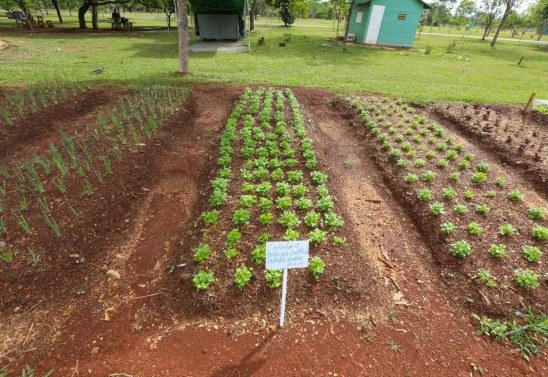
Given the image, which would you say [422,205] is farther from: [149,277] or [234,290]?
[149,277]

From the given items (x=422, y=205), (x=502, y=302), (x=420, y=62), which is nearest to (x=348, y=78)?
(x=420, y=62)

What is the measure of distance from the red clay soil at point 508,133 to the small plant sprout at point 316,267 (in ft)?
19.9

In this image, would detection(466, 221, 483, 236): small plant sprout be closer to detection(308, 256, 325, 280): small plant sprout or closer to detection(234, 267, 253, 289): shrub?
detection(308, 256, 325, 280): small plant sprout

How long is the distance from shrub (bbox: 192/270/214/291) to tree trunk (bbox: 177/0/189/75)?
39.4ft

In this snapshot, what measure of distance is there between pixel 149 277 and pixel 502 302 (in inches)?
207

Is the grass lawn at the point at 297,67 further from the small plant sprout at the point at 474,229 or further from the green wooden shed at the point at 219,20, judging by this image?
the small plant sprout at the point at 474,229

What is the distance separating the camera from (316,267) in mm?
4301

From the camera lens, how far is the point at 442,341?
3.80m

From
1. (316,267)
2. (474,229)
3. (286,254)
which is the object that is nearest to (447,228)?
(474,229)

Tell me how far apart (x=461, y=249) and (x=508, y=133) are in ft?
22.7

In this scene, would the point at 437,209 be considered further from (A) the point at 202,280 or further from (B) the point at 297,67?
(B) the point at 297,67

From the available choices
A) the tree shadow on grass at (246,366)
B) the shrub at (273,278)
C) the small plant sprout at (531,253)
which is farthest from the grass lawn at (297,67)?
the tree shadow on grass at (246,366)

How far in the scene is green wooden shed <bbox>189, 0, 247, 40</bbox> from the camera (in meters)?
23.9

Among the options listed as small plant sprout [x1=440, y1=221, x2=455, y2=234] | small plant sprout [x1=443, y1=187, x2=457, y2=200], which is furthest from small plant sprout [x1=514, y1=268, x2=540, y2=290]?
small plant sprout [x1=443, y1=187, x2=457, y2=200]
